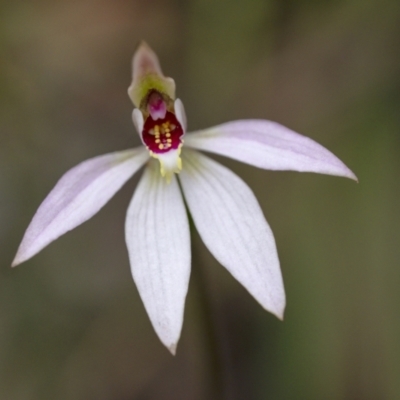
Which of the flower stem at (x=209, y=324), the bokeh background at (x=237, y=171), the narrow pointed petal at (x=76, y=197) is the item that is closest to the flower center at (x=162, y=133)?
the narrow pointed petal at (x=76, y=197)

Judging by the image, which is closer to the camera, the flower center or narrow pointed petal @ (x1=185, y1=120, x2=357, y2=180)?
Answer: narrow pointed petal @ (x1=185, y1=120, x2=357, y2=180)

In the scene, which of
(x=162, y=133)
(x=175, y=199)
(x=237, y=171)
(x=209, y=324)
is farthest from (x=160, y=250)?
(x=237, y=171)

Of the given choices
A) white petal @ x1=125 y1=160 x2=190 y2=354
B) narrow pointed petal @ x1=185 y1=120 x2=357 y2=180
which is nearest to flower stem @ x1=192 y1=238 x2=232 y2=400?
white petal @ x1=125 y1=160 x2=190 y2=354

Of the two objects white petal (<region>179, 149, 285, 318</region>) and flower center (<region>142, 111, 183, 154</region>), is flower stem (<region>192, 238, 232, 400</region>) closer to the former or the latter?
white petal (<region>179, 149, 285, 318</region>)

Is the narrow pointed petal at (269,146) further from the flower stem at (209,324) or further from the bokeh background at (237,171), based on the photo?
the bokeh background at (237,171)

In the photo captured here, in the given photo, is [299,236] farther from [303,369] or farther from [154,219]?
[154,219]

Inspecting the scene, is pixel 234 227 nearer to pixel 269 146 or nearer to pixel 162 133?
pixel 269 146

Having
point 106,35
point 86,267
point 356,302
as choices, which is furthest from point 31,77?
point 356,302

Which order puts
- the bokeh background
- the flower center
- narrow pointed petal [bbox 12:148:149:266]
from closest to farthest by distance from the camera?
narrow pointed petal [bbox 12:148:149:266] < the flower center < the bokeh background
